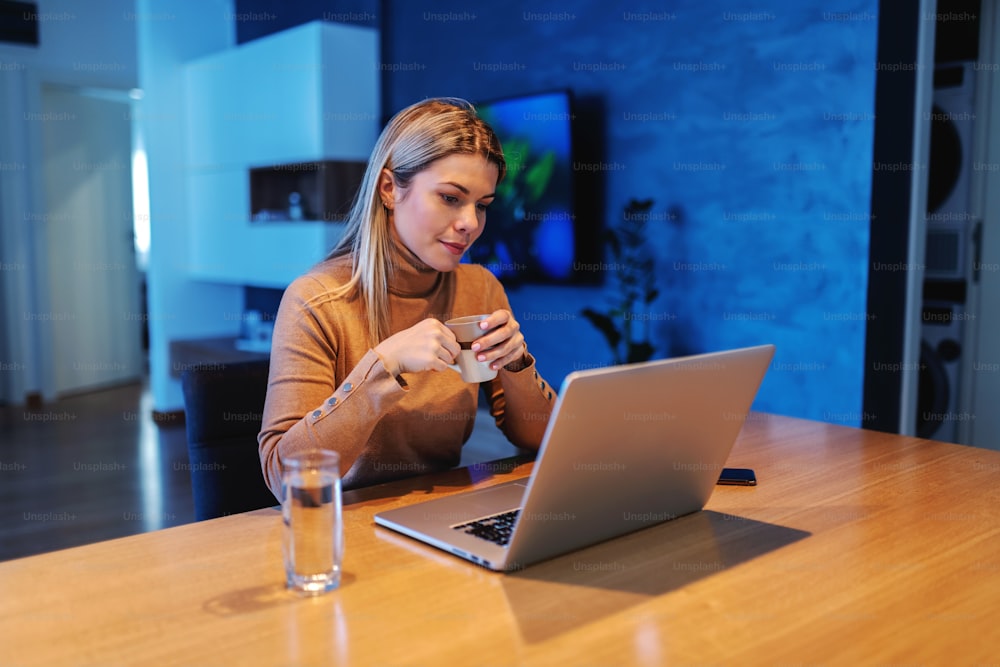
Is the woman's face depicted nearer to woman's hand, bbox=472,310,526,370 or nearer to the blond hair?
the blond hair

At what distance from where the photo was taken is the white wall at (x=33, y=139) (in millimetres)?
5613

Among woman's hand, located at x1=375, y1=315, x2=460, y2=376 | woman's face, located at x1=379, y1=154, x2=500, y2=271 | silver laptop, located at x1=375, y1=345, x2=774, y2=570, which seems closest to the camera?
silver laptop, located at x1=375, y1=345, x2=774, y2=570

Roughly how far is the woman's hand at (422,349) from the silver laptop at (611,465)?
0.20 m

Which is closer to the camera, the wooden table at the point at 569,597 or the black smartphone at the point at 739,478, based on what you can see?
the wooden table at the point at 569,597

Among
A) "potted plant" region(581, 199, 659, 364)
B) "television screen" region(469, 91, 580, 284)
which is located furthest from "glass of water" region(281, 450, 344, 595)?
"television screen" region(469, 91, 580, 284)

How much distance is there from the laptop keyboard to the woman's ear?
0.69m

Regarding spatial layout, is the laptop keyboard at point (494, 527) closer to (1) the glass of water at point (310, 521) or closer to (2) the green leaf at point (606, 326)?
(1) the glass of water at point (310, 521)

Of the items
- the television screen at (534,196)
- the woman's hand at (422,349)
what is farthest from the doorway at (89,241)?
the woman's hand at (422,349)

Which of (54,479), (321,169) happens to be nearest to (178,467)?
(54,479)

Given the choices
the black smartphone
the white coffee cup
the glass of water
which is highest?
the white coffee cup

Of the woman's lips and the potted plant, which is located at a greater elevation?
the woman's lips

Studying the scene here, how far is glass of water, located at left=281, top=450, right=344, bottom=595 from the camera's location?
0.92 metres

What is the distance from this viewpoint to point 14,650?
792mm

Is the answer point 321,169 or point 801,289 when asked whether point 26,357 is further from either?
point 801,289
